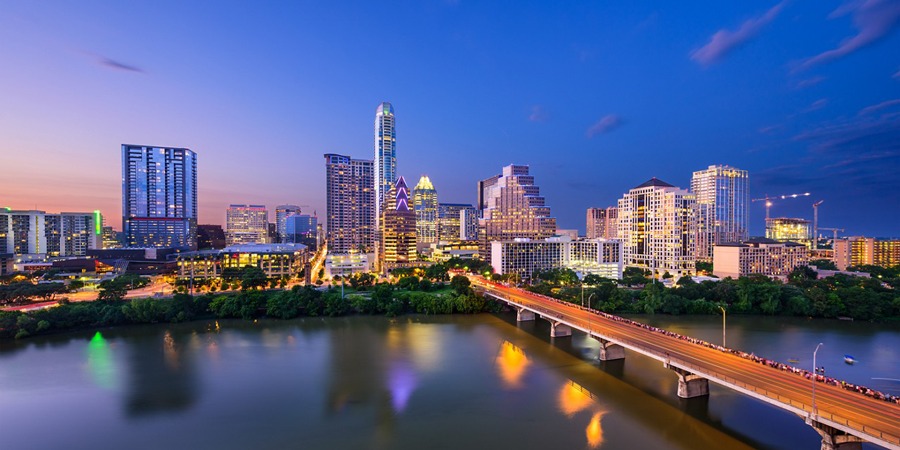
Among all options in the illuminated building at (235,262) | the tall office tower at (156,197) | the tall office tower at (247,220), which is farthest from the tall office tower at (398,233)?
the tall office tower at (247,220)

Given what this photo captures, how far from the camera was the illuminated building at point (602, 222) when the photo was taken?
143 m

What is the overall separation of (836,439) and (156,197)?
5280 inches

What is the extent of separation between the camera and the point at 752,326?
41.8m

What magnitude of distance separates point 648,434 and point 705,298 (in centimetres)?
3769

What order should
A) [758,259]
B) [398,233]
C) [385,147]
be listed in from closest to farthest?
[758,259]
[398,233]
[385,147]

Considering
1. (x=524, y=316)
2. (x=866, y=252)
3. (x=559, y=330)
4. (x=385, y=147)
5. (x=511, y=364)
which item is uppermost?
(x=385, y=147)

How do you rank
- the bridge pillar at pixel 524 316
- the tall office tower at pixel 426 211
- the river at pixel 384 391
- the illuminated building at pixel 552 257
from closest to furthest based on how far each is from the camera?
the river at pixel 384 391 < the bridge pillar at pixel 524 316 < the illuminated building at pixel 552 257 < the tall office tower at pixel 426 211

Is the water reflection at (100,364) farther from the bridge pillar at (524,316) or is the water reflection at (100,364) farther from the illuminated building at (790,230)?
the illuminated building at (790,230)

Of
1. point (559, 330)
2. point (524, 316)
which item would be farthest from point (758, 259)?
point (559, 330)

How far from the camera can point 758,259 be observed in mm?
75125

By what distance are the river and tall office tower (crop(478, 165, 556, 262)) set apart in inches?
2014

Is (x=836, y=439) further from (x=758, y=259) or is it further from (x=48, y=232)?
(x=48, y=232)

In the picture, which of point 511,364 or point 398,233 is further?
point 398,233

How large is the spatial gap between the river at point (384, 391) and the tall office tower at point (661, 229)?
43085 mm
